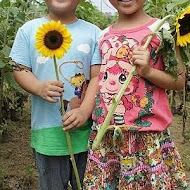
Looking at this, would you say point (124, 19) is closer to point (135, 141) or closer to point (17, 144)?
point (135, 141)

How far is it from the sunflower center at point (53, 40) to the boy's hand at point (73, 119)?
0.25m

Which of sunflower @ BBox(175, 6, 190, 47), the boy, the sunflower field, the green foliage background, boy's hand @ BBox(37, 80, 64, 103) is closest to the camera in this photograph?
sunflower @ BBox(175, 6, 190, 47)

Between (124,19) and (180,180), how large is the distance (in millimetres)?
545

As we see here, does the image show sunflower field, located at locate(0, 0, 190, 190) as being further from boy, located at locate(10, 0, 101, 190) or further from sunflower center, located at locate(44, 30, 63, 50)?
sunflower center, located at locate(44, 30, 63, 50)

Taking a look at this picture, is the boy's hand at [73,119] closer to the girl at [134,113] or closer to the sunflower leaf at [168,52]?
the girl at [134,113]

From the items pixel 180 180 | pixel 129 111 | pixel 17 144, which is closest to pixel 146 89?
pixel 129 111

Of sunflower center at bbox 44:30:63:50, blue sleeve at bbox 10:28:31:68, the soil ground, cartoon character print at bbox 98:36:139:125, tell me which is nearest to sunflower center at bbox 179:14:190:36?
cartoon character print at bbox 98:36:139:125

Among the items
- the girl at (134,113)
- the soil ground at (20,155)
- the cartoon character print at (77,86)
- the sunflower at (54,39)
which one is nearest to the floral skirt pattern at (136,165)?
the girl at (134,113)

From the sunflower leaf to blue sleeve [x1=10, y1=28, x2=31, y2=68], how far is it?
437 millimetres

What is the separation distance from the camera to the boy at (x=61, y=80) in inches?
66.0

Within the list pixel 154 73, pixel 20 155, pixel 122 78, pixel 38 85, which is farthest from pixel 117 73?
pixel 20 155

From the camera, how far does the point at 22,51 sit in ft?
5.55

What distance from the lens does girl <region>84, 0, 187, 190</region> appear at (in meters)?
1.61

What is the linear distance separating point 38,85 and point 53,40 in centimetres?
23
